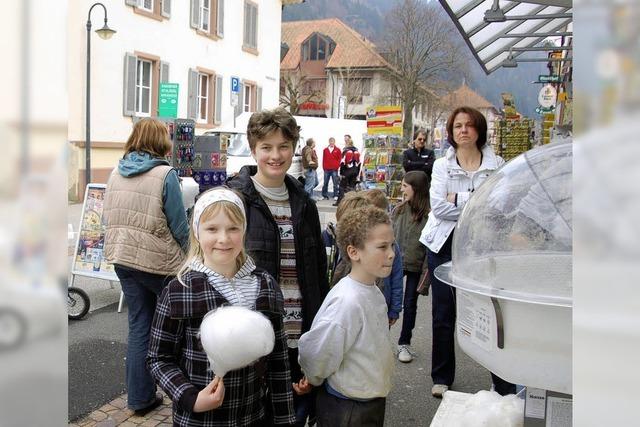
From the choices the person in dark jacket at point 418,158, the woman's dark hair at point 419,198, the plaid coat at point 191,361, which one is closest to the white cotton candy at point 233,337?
the plaid coat at point 191,361

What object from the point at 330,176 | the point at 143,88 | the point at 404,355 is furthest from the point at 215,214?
the point at 143,88

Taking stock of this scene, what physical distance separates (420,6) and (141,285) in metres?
48.5

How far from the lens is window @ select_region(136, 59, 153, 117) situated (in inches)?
778

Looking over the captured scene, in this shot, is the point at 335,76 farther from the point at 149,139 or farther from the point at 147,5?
the point at 149,139

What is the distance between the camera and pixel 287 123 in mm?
2646

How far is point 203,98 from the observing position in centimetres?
2378

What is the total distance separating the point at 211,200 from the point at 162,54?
1991cm

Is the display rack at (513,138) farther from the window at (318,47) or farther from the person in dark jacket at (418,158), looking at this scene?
the window at (318,47)

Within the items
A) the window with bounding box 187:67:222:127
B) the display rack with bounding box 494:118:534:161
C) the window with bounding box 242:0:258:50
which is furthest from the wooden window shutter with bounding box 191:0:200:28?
the display rack with bounding box 494:118:534:161

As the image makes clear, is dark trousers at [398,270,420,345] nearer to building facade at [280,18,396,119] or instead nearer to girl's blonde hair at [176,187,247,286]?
girl's blonde hair at [176,187,247,286]

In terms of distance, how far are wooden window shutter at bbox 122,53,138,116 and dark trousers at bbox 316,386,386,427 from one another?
1777cm

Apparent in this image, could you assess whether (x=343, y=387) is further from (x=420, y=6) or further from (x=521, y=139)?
(x=420, y=6)

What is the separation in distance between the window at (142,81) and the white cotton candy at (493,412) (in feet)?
60.1
